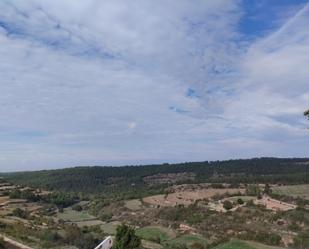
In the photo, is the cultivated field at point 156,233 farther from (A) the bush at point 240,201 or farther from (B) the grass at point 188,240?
(A) the bush at point 240,201

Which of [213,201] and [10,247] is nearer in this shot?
[10,247]

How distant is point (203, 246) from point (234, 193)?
191ft

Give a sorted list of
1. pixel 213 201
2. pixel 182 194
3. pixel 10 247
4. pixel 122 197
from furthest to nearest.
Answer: pixel 122 197, pixel 182 194, pixel 213 201, pixel 10 247

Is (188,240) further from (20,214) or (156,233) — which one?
(20,214)

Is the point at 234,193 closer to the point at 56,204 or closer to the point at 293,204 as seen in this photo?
the point at 293,204

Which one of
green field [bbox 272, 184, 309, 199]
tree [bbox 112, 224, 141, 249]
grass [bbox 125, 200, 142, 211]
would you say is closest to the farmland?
green field [bbox 272, 184, 309, 199]

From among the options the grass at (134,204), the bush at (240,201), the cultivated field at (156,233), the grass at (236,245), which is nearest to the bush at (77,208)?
the grass at (134,204)

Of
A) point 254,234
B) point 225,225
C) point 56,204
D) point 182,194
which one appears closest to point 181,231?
point 225,225

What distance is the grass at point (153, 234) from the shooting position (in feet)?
288

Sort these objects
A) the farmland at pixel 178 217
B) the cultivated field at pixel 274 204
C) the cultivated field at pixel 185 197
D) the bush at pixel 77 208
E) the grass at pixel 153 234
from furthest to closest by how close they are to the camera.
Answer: the bush at pixel 77 208, the cultivated field at pixel 185 197, the cultivated field at pixel 274 204, the grass at pixel 153 234, the farmland at pixel 178 217

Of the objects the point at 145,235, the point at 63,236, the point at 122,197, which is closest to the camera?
the point at 63,236

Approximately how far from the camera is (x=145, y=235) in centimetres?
9138

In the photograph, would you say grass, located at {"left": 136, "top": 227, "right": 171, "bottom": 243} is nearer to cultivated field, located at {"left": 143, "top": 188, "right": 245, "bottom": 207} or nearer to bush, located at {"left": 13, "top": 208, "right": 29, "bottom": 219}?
bush, located at {"left": 13, "top": 208, "right": 29, "bottom": 219}

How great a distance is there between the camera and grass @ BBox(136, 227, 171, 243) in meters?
87.9
